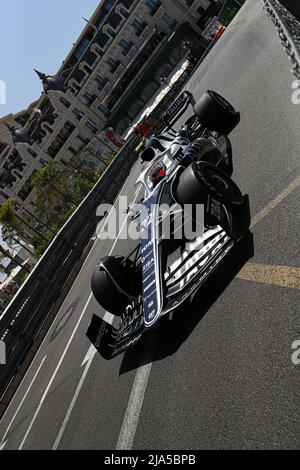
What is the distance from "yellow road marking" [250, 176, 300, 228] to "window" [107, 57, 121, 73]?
175ft

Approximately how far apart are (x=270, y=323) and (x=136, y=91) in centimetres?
4794

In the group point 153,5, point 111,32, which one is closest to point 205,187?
point 153,5

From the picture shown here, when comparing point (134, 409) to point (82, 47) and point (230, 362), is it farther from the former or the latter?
point (82, 47)

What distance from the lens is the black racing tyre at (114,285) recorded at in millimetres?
6609

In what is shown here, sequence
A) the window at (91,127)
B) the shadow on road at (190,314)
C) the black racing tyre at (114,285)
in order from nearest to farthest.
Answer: the shadow on road at (190,314), the black racing tyre at (114,285), the window at (91,127)

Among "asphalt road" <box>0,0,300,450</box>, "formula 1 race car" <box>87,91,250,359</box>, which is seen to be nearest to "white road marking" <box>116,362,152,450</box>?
"asphalt road" <box>0,0,300,450</box>

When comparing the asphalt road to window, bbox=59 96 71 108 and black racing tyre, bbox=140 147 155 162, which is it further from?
window, bbox=59 96 71 108

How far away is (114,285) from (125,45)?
5239 centimetres

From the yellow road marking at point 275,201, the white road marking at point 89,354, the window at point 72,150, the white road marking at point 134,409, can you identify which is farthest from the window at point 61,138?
the yellow road marking at point 275,201

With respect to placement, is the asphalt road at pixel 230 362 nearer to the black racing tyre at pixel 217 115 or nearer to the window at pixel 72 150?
the black racing tyre at pixel 217 115

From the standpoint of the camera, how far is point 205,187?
5016mm

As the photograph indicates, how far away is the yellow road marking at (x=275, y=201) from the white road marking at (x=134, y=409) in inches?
94.9

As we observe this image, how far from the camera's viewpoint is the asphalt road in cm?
332

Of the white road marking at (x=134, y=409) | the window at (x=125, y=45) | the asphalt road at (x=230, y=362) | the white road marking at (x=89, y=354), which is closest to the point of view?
the asphalt road at (x=230, y=362)
